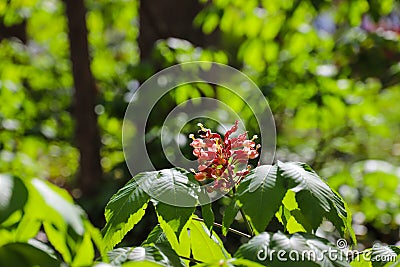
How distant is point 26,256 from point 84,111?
1566mm

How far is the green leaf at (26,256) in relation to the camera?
408mm

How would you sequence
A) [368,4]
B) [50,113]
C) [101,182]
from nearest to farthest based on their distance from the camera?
[368,4]
[101,182]
[50,113]

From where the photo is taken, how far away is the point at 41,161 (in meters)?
3.81

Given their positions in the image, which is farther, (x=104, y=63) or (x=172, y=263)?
(x=104, y=63)

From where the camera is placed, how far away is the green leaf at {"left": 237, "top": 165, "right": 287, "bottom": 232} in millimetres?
531

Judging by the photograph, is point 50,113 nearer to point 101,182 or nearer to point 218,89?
point 101,182

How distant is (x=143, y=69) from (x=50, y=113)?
680 millimetres

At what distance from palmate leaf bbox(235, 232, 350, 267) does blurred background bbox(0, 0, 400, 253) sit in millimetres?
937

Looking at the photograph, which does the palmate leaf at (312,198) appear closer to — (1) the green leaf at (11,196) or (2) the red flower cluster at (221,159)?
(2) the red flower cluster at (221,159)

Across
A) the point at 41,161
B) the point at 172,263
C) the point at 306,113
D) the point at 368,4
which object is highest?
the point at 368,4

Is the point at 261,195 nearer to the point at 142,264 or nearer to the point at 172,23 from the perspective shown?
the point at 142,264

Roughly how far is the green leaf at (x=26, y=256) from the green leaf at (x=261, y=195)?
18 centimetres

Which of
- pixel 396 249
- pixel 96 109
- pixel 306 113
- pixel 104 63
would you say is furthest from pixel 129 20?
pixel 396 249

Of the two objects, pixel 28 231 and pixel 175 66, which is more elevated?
pixel 175 66
